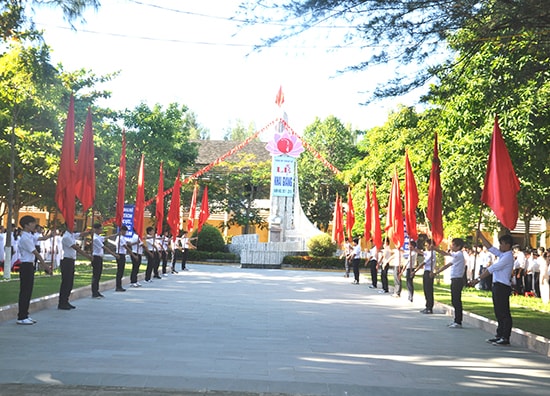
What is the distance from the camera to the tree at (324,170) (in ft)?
191

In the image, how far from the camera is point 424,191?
30.3m

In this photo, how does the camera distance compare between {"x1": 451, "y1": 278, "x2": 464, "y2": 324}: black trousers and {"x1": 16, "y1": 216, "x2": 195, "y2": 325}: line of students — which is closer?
{"x1": 16, "y1": 216, "x2": 195, "y2": 325}: line of students

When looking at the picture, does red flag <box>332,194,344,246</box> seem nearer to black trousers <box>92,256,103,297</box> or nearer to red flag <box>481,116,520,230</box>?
black trousers <box>92,256,103,297</box>

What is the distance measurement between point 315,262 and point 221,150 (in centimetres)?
2933

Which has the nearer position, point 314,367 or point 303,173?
point 314,367

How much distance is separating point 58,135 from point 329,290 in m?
16.1

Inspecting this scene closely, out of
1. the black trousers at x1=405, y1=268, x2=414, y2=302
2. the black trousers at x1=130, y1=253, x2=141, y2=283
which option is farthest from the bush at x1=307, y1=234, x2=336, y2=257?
the black trousers at x1=405, y1=268, x2=414, y2=302

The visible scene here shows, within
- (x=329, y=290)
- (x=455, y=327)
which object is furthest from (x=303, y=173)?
(x=455, y=327)

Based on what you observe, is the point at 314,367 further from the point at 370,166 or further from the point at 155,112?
the point at 155,112

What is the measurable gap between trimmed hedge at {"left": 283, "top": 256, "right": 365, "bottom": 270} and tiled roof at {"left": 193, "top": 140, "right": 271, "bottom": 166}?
23.6 metres

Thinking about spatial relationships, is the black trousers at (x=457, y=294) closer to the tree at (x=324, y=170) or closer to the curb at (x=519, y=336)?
the curb at (x=519, y=336)

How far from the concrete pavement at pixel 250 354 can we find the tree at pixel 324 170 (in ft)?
138

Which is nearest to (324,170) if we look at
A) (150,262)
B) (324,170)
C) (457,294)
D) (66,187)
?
(324,170)

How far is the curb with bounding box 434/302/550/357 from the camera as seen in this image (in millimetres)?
10656
